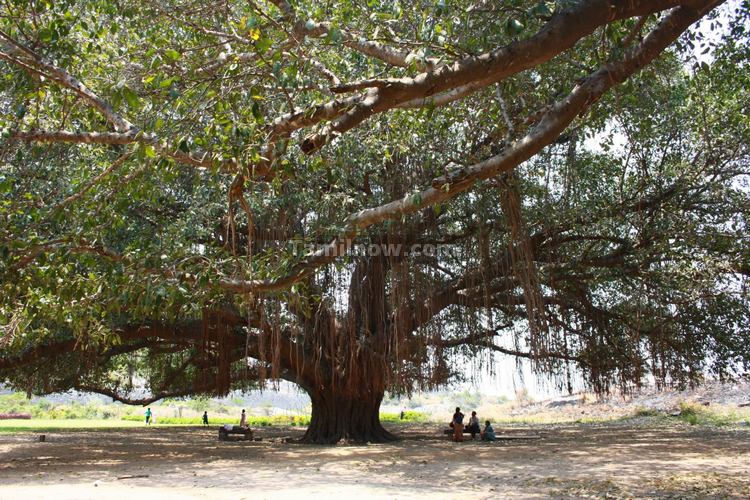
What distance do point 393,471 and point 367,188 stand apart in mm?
3521

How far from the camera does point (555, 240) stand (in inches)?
330

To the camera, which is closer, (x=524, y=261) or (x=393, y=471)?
(x=524, y=261)

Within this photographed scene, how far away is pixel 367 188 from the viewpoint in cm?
841

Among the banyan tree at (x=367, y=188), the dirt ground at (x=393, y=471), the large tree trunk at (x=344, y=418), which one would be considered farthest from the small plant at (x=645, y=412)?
the large tree trunk at (x=344, y=418)

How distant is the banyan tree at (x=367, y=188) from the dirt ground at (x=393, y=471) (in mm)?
1118

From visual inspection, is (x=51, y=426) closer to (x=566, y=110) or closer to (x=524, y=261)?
(x=524, y=261)

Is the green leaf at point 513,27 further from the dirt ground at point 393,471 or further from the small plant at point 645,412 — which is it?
the small plant at point 645,412

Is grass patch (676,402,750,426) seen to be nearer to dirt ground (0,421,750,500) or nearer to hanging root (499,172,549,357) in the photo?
dirt ground (0,421,750,500)

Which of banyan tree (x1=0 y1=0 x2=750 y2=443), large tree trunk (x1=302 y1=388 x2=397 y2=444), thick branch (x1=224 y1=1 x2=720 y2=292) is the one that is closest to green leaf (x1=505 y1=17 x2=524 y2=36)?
banyan tree (x1=0 y1=0 x2=750 y2=443)

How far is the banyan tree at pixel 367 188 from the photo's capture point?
3770 millimetres

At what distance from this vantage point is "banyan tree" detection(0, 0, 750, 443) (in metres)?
3.77

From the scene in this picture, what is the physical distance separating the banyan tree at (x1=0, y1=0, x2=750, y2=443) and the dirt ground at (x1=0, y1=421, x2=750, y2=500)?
3.67 feet

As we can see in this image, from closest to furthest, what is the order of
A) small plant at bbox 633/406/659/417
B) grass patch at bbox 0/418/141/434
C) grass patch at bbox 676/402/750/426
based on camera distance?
grass patch at bbox 676/402/750/426 → grass patch at bbox 0/418/141/434 → small plant at bbox 633/406/659/417

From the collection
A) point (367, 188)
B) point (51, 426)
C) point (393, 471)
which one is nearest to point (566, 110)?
point (393, 471)
